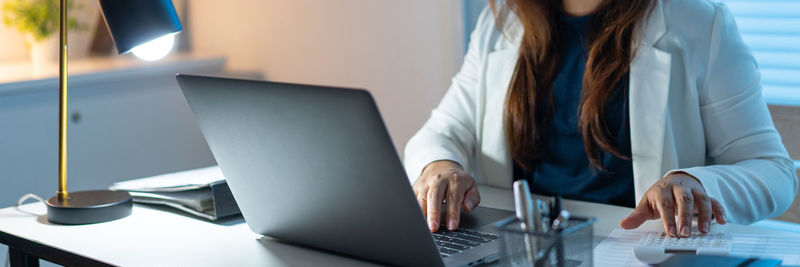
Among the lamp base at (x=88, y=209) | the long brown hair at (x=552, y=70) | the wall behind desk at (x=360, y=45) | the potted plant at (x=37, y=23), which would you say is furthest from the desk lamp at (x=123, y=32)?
the potted plant at (x=37, y=23)

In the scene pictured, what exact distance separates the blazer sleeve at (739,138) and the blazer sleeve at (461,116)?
431 millimetres

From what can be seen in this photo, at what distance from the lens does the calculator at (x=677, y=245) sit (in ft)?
3.22

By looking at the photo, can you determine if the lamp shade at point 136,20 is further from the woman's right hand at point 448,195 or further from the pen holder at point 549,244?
the pen holder at point 549,244

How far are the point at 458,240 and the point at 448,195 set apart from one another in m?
0.14

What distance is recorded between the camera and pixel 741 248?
101 centimetres

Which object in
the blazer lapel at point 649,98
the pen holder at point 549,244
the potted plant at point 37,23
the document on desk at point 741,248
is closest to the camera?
the pen holder at point 549,244

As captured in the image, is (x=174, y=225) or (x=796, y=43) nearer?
(x=174, y=225)

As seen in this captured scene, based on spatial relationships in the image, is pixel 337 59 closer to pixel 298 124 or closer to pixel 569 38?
pixel 569 38

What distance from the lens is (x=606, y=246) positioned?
106 centimetres

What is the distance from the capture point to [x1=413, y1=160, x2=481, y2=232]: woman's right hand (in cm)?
116

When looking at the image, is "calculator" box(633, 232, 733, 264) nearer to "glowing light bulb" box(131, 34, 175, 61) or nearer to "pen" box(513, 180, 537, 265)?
"pen" box(513, 180, 537, 265)

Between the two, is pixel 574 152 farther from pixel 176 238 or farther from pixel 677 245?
pixel 176 238

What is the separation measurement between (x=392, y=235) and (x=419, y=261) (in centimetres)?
4

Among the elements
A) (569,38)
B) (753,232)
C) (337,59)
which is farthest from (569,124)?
(337,59)
